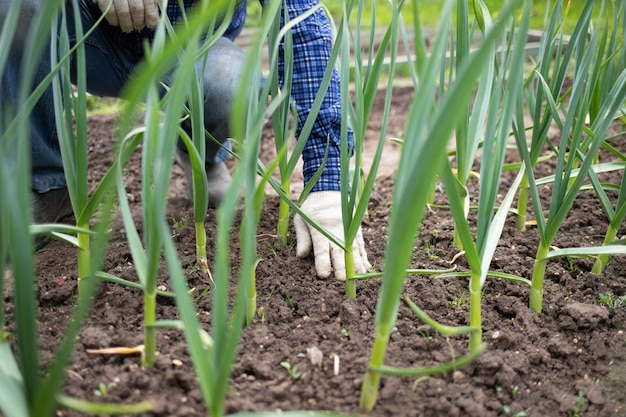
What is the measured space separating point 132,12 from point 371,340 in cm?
89

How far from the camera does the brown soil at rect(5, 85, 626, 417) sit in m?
0.94

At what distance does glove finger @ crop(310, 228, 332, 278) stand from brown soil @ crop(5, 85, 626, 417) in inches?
0.9

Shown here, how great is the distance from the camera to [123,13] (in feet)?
4.66

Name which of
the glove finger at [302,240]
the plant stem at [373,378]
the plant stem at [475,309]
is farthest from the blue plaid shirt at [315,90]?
the plant stem at [373,378]

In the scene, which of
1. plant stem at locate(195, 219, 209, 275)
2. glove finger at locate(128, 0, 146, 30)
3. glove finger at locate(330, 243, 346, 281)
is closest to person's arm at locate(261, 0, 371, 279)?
glove finger at locate(330, 243, 346, 281)

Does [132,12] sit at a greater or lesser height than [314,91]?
greater

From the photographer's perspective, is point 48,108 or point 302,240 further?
point 48,108

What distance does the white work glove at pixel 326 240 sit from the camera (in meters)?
1.33

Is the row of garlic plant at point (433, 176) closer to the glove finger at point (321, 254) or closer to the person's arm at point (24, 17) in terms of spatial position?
the glove finger at point (321, 254)

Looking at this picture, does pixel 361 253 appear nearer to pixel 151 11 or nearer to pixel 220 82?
pixel 220 82

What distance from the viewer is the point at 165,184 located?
757mm

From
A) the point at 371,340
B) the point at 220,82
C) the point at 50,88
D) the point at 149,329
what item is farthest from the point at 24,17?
the point at 371,340

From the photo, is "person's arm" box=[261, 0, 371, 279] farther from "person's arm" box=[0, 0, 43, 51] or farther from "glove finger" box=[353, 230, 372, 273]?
"person's arm" box=[0, 0, 43, 51]

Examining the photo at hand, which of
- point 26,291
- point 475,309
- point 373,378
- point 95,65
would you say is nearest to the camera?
point 26,291
